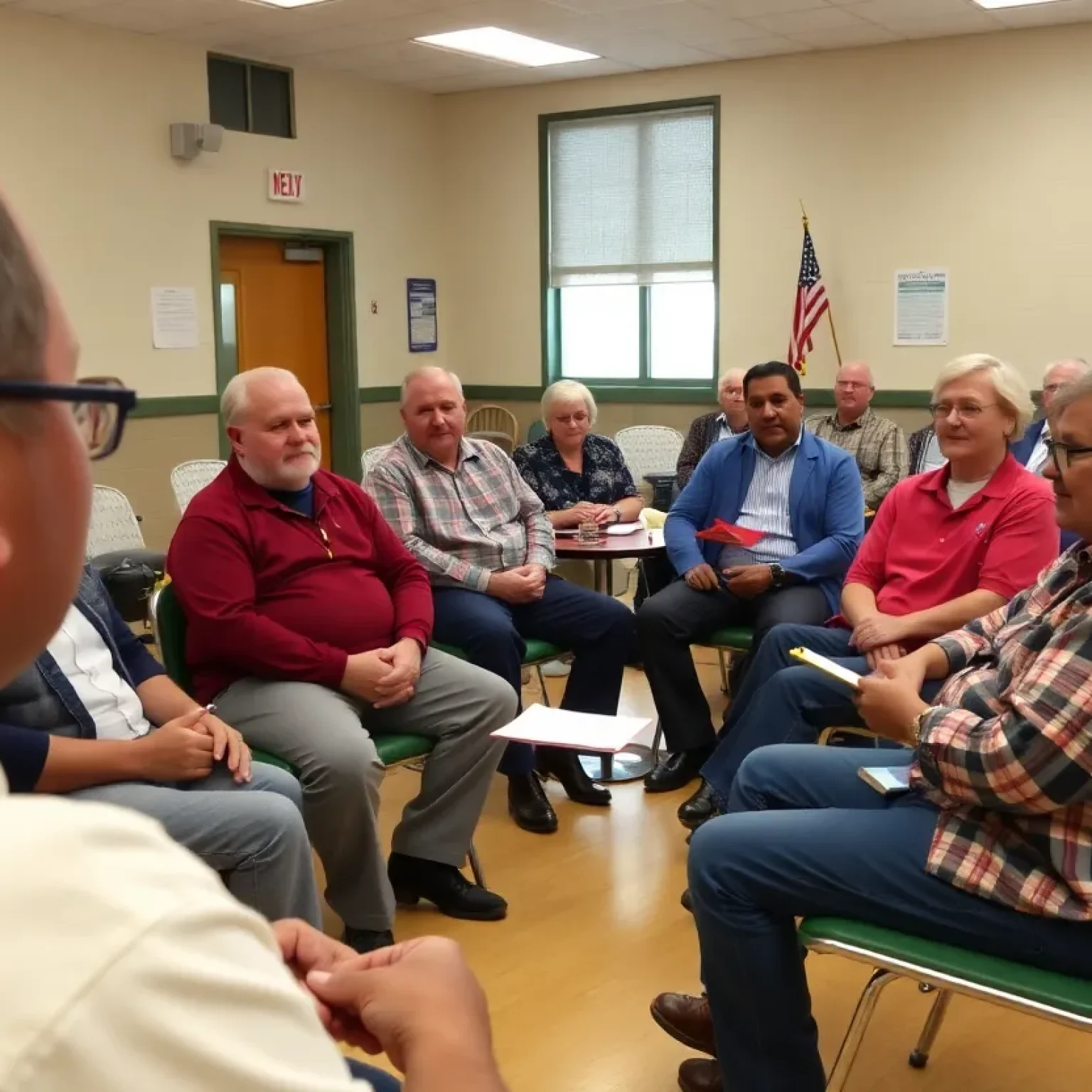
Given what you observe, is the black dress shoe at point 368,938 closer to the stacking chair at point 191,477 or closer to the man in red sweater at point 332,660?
the man in red sweater at point 332,660

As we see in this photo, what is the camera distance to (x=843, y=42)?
7184mm

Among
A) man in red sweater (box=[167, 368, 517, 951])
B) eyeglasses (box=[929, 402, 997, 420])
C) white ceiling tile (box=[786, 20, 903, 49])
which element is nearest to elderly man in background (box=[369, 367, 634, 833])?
man in red sweater (box=[167, 368, 517, 951])

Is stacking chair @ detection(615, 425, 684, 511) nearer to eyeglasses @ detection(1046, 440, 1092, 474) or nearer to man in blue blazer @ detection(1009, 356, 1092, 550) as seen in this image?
man in blue blazer @ detection(1009, 356, 1092, 550)

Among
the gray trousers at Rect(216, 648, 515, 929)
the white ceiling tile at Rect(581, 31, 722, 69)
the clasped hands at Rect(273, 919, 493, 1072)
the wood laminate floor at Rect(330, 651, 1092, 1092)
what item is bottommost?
the wood laminate floor at Rect(330, 651, 1092, 1092)

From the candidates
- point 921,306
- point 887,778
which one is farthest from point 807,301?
point 887,778

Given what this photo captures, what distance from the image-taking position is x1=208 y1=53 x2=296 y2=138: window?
23.5ft

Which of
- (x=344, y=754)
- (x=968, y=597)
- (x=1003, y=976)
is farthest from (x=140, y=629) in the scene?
(x=1003, y=976)

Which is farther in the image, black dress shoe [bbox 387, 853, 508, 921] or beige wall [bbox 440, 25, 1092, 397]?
beige wall [bbox 440, 25, 1092, 397]

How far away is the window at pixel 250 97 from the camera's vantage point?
716 centimetres

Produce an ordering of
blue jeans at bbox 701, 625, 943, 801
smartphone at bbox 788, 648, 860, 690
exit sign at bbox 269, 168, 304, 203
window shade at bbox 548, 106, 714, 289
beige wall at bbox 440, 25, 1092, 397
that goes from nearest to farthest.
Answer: smartphone at bbox 788, 648, 860, 690 < blue jeans at bbox 701, 625, 943, 801 < beige wall at bbox 440, 25, 1092, 397 < exit sign at bbox 269, 168, 304, 203 < window shade at bbox 548, 106, 714, 289

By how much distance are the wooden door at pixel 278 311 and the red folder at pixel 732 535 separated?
4.29 metres

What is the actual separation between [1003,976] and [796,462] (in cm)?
251

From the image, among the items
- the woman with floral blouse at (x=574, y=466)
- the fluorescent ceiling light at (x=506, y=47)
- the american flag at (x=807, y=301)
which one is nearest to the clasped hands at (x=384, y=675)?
the woman with floral blouse at (x=574, y=466)

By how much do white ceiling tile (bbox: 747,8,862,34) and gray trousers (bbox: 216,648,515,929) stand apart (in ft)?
15.6
